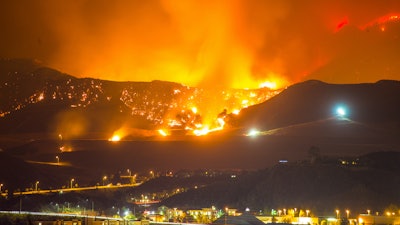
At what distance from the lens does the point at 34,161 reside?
109 m

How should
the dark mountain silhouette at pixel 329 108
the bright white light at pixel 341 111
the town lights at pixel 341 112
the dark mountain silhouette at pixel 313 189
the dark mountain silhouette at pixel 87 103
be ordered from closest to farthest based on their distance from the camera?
the dark mountain silhouette at pixel 313 189, the dark mountain silhouette at pixel 329 108, the town lights at pixel 341 112, the bright white light at pixel 341 111, the dark mountain silhouette at pixel 87 103

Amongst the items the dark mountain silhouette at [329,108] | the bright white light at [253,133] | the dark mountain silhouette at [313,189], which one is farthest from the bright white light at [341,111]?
the dark mountain silhouette at [313,189]

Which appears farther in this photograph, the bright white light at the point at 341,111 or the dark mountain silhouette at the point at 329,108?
the bright white light at the point at 341,111

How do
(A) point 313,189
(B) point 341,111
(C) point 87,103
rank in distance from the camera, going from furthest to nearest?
(C) point 87,103 → (B) point 341,111 → (A) point 313,189

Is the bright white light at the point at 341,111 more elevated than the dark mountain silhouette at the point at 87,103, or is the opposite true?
the dark mountain silhouette at the point at 87,103

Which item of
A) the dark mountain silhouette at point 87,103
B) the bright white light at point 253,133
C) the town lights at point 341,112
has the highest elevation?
the dark mountain silhouette at point 87,103

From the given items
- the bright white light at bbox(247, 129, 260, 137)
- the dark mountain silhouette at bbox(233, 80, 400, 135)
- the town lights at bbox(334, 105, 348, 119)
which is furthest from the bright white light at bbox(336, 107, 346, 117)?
the bright white light at bbox(247, 129, 260, 137)

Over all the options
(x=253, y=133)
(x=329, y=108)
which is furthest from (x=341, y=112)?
(x=253, y=133)

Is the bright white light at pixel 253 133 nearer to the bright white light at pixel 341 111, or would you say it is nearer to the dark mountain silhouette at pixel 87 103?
the bright white light at pixel 341 111

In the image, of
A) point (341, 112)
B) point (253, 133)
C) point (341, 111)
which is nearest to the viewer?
point (253, 133)

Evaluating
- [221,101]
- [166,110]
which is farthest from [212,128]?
[166,110]

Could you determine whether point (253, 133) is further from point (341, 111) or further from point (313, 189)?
point (313, 189)

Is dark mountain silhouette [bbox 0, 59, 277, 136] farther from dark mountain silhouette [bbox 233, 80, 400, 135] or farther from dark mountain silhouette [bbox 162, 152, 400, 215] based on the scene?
dark mountain silhouette [bbox 162, 152, 400, 215]

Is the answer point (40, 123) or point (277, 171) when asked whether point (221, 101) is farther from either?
point (277, 171)
